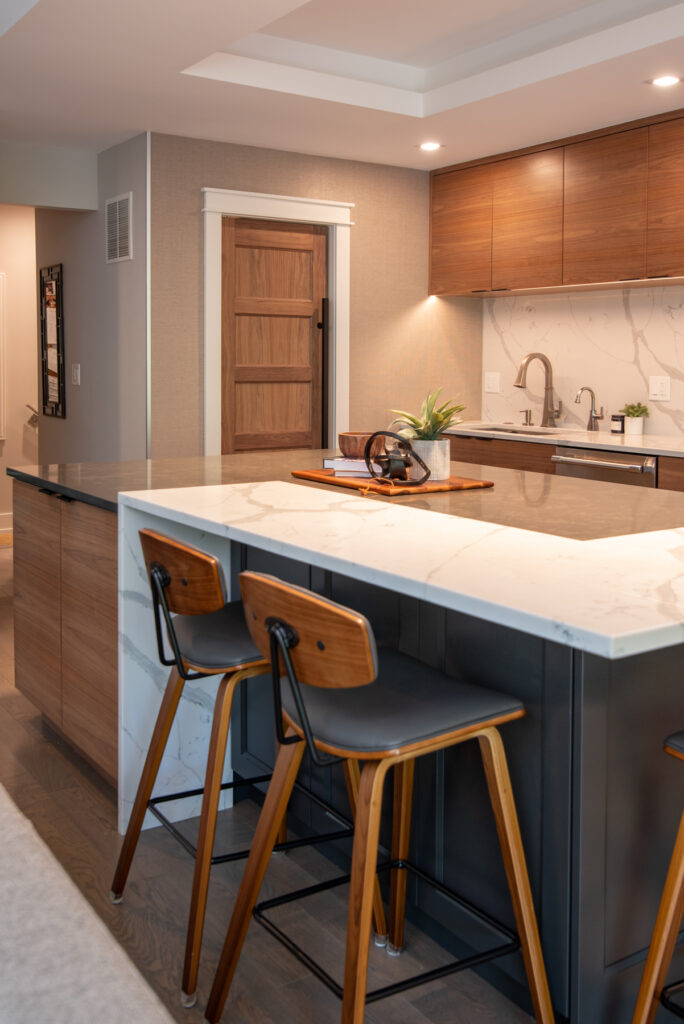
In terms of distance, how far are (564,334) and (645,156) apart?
1.15 meters

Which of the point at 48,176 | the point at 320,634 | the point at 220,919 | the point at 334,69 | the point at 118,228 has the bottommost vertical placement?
the point at 220,919

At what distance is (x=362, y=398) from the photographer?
569cm

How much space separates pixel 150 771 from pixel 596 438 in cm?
322

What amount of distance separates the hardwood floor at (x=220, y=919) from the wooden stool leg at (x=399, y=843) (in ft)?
0.19

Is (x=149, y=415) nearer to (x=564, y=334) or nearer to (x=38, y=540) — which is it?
(x=38, y=540)

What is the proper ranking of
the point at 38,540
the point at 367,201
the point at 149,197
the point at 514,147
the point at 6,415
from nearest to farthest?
the point at 38,540 < the point at 149,197 < the point at 514,147 < the point at 367,201 < the point at 6,415

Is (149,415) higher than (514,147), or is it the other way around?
(514,147)

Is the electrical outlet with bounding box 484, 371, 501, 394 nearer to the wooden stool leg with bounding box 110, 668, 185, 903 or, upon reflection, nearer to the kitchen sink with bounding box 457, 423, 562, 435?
the kitchen sink with bounding box 457, 423, 562, 435

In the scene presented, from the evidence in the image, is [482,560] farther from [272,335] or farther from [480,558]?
[272,335]

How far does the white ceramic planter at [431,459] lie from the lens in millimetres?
2873

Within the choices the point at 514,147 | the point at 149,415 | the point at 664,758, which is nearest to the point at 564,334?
the point at 514,147

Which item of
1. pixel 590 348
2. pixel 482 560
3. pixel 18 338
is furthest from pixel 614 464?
pixel 18 338

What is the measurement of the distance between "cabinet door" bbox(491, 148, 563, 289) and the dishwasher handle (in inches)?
38.9

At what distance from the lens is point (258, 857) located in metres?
1.79
